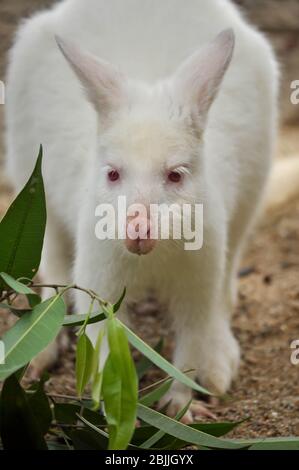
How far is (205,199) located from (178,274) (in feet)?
1.02

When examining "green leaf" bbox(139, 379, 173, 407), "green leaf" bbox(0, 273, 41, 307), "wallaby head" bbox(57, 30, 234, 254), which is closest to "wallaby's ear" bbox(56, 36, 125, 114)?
"wallaby head" bbox(57, 30, 234, 254)

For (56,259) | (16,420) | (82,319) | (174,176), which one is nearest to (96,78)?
(174,176)

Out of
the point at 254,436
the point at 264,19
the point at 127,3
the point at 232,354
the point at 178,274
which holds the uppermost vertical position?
the point at 264,19

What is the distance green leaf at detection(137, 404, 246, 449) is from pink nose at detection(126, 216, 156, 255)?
18.8 inches

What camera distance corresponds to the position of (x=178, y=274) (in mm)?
3166

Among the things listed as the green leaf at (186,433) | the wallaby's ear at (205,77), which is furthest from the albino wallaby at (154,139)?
the green leaf at (186,433)

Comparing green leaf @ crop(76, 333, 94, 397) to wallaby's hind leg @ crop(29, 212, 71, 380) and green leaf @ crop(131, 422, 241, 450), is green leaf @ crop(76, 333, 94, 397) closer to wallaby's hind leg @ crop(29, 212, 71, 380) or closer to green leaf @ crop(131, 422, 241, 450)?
green leaf @ crop(131, 422, 241, 450)

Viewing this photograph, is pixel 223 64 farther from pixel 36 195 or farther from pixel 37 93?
pixel 37 93

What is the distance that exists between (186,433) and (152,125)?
0.98 m

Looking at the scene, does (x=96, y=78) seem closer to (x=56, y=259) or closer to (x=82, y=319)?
(x=82, y=319)

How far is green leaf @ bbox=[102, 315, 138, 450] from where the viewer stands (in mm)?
2135

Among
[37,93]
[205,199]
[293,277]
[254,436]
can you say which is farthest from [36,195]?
[293,277]

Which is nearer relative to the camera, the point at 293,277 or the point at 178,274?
the point at 178,274

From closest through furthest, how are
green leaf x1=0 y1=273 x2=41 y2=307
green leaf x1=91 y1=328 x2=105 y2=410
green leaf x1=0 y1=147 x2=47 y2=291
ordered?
green leaf x1=91 y1=328 x2=105 y2=410, green leaf x1=0 y1=273 x2=41 y2=307, green leaf x1=0 y1=147 x2=47 y2=291
